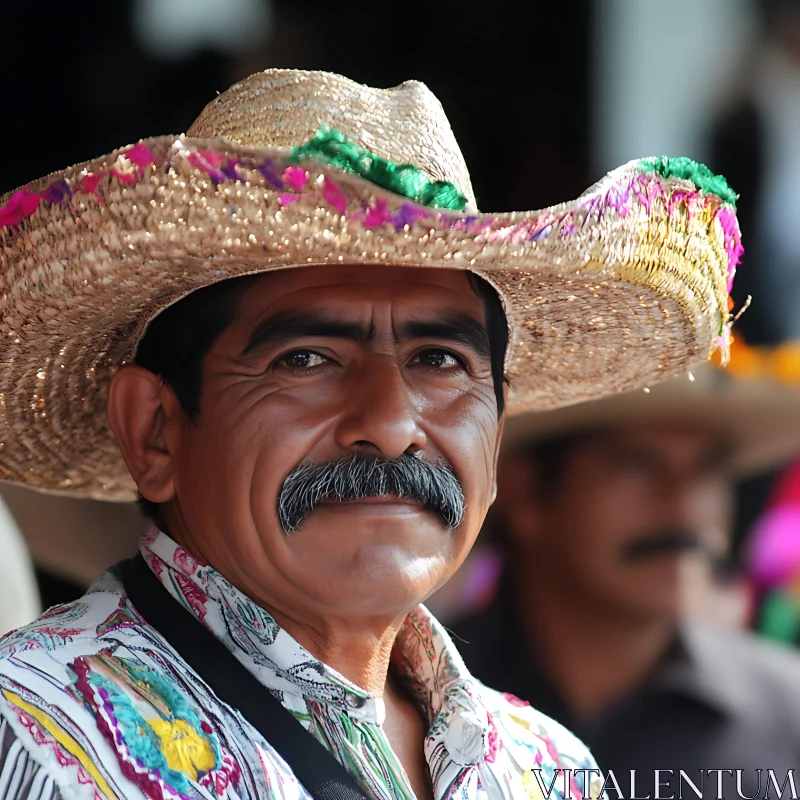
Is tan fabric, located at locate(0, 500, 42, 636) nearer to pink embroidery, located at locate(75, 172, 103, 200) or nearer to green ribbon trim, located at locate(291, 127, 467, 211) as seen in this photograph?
pink embroidery, located at locate(75, 172, 103, 200)

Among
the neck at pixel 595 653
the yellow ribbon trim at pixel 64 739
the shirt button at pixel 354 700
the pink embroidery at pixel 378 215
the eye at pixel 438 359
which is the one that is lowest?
the neck at pixel 595 653

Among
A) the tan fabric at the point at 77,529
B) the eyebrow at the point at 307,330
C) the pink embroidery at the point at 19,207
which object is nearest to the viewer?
the pink embroidery at the point at 19,207

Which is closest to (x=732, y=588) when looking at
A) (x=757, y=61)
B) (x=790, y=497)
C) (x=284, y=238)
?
(x=790, y=497)

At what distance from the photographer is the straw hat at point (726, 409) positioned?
13.4 feet

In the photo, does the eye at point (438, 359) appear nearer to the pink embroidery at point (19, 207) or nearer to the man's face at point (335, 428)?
the man's face at point (335, 428)

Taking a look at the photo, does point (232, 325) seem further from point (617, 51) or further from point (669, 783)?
point (617, 51)

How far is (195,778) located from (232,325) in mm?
714

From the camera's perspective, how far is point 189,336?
6.96ft

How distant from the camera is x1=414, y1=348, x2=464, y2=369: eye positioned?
213 cm

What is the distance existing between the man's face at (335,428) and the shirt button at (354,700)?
0.41 ft

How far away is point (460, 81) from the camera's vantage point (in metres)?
5.13

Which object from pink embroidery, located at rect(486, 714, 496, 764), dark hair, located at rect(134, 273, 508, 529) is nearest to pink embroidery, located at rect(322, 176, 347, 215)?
dark hair, located at rect(134, 273, 508, 529)

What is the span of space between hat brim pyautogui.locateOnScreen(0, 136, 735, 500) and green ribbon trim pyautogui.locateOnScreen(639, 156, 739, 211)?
0.04 feet

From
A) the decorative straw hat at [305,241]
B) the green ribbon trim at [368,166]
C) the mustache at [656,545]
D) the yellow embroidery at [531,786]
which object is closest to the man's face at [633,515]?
the mustache at [656,545]
